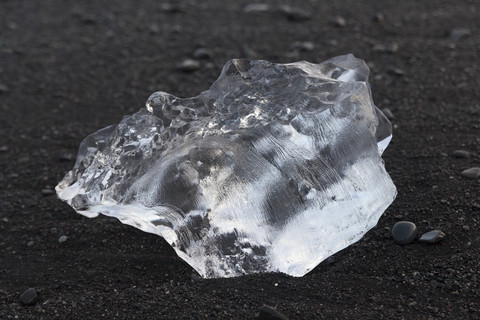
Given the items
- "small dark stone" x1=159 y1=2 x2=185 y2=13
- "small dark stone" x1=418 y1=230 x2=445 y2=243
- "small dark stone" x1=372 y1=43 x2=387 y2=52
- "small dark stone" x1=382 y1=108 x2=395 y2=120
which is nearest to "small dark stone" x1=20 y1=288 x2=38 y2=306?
"small dark stone" x1=418 y1=230 x2=445 y2=243

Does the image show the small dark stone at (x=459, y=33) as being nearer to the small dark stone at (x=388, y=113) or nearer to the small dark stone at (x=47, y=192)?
the small dark stone at (x=388, y=113)

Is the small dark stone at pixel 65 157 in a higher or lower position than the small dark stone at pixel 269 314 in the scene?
lower

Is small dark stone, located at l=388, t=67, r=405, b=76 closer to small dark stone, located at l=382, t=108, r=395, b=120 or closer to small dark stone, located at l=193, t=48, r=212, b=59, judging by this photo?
small dark stone, located at l=382, t=108, r=395, b=120

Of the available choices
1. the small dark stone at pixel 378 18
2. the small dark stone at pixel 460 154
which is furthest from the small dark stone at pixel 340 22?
the small dark stone at pixel 460 154

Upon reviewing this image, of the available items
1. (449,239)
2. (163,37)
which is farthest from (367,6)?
(449,239)

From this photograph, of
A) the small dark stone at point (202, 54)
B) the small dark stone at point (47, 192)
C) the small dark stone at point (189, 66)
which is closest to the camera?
the small dark stone at point (47, 192)

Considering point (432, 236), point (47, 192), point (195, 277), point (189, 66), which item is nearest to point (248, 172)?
point (195, 277)

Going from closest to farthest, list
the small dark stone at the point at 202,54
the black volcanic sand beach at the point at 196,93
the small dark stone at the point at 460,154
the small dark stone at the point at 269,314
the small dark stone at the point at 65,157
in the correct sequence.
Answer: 1. the small dark stone at the point at 269,314
2. the black volcanic sand beach at the point at 196,93
3. the small dark stone at the point at 460,154
4. the small dark stone at the point at 65,157
5. the small dark stone at the point at 202,54
